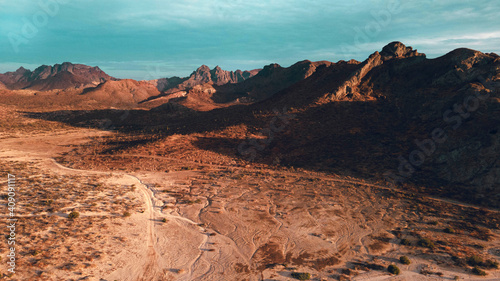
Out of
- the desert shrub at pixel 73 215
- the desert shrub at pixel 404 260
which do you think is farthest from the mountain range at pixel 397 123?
the desert shrub at pixel 73 215

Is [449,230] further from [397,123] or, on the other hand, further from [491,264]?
[397,123]

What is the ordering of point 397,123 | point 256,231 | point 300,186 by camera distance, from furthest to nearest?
point 397,123 < point 300,186 < point 256,231

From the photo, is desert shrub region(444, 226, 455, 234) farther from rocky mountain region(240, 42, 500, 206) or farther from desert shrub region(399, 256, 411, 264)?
rocky mountain region(240, 42, 500, 206)

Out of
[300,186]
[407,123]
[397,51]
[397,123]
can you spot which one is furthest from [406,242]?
[397,51]

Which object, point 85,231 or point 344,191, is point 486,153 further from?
point 85,231

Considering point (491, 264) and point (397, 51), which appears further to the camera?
point (397, 51)

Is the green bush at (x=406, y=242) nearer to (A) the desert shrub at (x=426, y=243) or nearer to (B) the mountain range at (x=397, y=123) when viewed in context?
(A) the desert shrub at (x=426, y=243)

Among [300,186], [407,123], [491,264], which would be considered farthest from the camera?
[407,123]
